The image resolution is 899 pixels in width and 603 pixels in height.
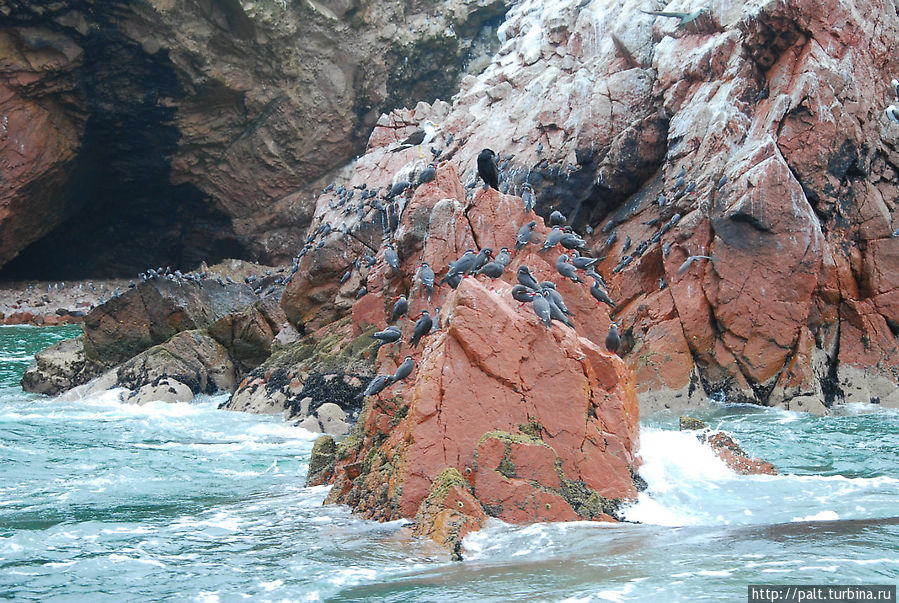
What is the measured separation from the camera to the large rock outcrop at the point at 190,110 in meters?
26.4

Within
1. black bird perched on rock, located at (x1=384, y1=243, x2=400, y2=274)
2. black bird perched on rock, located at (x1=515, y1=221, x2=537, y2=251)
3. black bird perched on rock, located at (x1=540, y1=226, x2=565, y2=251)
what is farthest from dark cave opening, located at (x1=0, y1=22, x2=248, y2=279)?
black bird perched on rock, located at (x1=540, y1=226, x2=565, y2=251)

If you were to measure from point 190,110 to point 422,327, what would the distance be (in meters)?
24.3

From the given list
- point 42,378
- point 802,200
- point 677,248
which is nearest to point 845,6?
point 802,200

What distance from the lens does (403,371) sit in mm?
8188

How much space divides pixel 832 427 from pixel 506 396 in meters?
5.94

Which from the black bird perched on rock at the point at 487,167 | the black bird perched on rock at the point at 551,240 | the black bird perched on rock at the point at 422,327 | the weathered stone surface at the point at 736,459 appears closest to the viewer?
the weathered stone surface at the point at 736,459

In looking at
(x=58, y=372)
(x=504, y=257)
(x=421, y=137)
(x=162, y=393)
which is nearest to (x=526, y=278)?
(x=504, y=257)

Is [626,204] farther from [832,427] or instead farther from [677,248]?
[832,427]

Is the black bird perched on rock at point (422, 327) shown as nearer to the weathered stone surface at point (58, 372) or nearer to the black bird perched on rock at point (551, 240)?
the black bird perched on rock at point (551, 240)

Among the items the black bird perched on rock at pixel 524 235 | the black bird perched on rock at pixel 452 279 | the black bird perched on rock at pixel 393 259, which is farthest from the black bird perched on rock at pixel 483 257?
the black bird perched on rock at pixel 393 259

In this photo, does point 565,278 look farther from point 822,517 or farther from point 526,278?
point 822,517

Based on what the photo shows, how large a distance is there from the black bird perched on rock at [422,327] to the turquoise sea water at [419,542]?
190cm

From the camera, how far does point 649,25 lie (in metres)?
18.4

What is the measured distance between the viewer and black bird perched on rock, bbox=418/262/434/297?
32.9 ft
